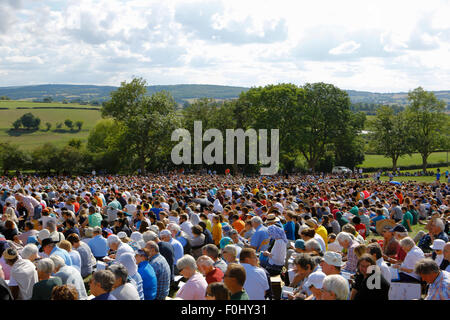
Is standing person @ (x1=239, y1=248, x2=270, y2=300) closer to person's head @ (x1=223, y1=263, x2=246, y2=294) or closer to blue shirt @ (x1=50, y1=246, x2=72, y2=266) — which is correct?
person's head @ (x1=223, y1=263, x2=246, y2=294)

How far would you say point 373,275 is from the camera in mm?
5598

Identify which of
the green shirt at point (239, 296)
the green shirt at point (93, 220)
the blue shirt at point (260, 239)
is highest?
the green shirt at point (239, 296)

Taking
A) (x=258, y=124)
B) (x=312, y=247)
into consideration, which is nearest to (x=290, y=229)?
(x=312, y=247)

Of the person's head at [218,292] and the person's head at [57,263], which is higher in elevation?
the person's head at [218,292]

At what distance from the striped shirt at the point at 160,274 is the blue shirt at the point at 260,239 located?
2.65 m

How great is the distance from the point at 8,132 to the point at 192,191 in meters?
91.6

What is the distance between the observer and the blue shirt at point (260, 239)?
914 centimetres

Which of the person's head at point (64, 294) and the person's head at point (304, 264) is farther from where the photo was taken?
the person's head at point (304, 264)

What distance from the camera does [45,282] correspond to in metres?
5.71

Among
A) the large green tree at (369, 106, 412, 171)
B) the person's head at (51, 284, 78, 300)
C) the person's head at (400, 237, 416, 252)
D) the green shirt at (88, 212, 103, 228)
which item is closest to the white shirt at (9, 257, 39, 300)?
the person's head at (51, 284, 78, 300)

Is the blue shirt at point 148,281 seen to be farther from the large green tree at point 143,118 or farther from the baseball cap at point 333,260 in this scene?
the large green tree at point 143,118

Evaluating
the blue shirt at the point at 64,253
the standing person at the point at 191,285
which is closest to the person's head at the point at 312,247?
the standing person at the point at 191,285
